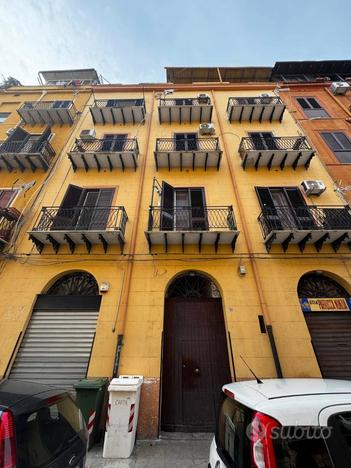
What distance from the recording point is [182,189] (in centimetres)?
959

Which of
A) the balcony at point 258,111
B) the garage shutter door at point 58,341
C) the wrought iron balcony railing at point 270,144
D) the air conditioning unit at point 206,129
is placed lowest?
the garage shutter door at point 58,341

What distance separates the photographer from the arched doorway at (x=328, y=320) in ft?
19.9

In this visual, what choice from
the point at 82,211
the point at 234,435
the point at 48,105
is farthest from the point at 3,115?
the point at 234,435

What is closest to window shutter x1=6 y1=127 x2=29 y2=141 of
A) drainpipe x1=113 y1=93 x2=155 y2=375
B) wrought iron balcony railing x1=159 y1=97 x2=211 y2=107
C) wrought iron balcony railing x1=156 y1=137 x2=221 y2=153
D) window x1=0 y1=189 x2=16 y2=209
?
window x1=0 y1=189 x2=16 y2=209

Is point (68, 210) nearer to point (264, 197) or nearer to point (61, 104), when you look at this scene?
point (264, 197)

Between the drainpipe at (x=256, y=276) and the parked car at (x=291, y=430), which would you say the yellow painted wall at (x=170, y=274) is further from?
the parked car at (x=291, y=430)

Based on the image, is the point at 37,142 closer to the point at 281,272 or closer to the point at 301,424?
the point at 281,272

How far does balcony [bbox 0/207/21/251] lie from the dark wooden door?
21.9ft

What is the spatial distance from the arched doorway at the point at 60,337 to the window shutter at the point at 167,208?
3390mm

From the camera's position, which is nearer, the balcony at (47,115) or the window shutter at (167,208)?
the window shutter at (167,208)

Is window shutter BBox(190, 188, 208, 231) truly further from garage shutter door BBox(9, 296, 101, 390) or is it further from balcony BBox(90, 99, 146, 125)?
balcony BBox(90, 99, 146, 125)

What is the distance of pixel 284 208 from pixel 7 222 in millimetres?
11232

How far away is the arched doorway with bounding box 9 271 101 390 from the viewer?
5945 millimetres

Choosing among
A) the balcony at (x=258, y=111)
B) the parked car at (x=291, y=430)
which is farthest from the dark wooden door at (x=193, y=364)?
the balcony at (x=258, y=111)
